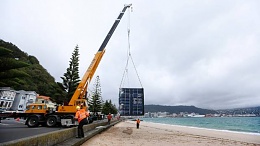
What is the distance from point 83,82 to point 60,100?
26047 millimetres

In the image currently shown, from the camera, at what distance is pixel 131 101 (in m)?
23.0

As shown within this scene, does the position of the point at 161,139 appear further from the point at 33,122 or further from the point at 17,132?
the point at 33,122

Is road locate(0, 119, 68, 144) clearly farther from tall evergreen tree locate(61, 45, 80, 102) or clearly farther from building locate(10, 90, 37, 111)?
building locate(10, 90, 37, 111)

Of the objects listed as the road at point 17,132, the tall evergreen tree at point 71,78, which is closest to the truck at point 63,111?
the road at point 17,132

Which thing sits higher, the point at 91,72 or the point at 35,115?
the point at 91,72

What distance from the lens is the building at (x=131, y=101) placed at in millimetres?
22728

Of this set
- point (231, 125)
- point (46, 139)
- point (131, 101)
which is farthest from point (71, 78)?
point (231, 125)

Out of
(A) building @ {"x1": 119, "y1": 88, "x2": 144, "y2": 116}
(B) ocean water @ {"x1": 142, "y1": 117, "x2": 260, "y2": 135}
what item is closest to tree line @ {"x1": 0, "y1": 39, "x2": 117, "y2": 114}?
(A) building @ {"x1": 119, "y1": 88, "x2": 144, "y2": 116}

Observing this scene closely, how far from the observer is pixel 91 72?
1625 cm


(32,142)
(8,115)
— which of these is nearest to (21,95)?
(8,115)

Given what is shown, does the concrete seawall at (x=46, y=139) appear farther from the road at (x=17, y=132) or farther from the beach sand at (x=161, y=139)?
the road at (x=17, y=132)

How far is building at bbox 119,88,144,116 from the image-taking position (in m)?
22.7

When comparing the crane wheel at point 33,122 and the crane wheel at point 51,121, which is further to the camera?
the crane wheel at point 33,122

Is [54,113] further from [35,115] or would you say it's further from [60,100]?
[60,100]
